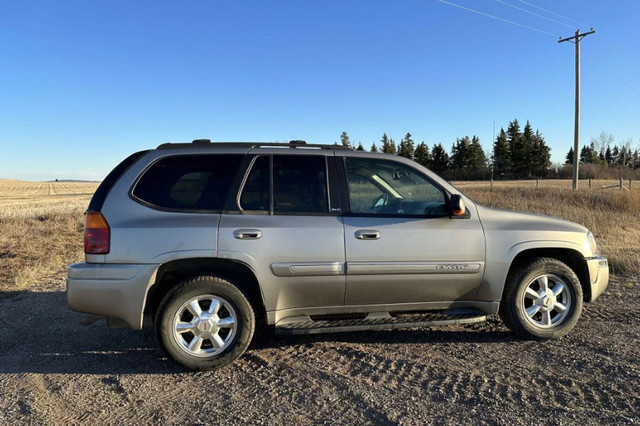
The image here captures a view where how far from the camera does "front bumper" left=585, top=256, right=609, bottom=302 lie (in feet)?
13.5

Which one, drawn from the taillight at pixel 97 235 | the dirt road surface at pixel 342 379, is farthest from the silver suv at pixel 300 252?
the dirt road surface at pixel 342 379

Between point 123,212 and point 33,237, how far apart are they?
8.43 m

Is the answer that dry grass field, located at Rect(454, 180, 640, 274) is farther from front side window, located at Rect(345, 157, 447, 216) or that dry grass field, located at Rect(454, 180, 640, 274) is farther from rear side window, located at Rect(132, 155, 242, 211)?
rear side window, located at Rect(132, 155, 242, 211)

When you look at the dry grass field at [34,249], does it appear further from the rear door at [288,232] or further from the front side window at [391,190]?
the front side window at [391,190]

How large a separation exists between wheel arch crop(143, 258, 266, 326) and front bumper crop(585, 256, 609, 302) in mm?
3173

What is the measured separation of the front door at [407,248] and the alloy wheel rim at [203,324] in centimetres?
106

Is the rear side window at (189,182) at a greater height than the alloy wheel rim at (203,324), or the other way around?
the rear side window at (189,182)

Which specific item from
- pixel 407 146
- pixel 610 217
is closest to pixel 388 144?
pixel 407 146

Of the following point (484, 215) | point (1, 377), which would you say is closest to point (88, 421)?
point (1, 377)

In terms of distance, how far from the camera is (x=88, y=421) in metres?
2.76

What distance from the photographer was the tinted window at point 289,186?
3658 millimetres

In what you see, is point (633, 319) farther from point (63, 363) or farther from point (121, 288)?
point (63, 363)

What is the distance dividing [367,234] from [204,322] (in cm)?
156

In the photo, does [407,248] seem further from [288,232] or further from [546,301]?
[546,301]
